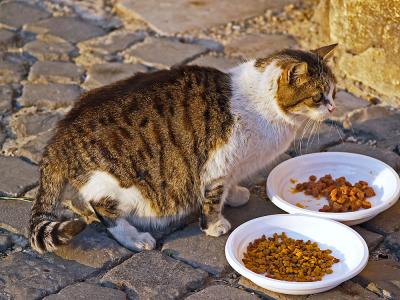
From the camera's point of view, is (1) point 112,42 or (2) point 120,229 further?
(1) point 112,42

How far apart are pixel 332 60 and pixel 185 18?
1472 mm

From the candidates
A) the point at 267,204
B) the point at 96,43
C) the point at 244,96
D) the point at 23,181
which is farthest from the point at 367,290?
the point at 96,43

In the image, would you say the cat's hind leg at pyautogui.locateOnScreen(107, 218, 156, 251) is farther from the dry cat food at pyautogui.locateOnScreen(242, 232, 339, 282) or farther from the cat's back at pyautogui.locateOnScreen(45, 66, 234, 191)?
the dry cat food at pyautogui.locateOnScreen(242, 232, 339, 282)

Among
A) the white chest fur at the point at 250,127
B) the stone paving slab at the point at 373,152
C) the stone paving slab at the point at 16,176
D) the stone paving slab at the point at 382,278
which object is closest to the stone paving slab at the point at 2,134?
the stone paving slab at the point at 16,176

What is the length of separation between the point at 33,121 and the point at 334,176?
2.10 m

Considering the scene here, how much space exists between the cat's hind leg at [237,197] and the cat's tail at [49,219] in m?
0.88

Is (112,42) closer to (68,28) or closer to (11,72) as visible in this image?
(68,28)

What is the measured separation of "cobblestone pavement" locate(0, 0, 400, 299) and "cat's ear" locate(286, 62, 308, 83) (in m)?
0.83

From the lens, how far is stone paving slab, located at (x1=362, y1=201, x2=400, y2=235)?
3.96 m

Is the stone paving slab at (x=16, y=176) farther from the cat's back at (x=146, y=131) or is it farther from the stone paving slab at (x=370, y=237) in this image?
the stone paving slab at (x=370, y=237)

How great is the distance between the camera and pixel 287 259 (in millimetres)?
3613

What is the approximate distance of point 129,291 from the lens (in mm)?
3510

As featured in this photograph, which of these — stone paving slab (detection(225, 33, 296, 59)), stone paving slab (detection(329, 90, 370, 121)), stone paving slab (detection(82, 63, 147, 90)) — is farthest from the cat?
stone paving slab (detection(225, 33, 296, 59))

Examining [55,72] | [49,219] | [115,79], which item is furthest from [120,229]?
[55,72]
